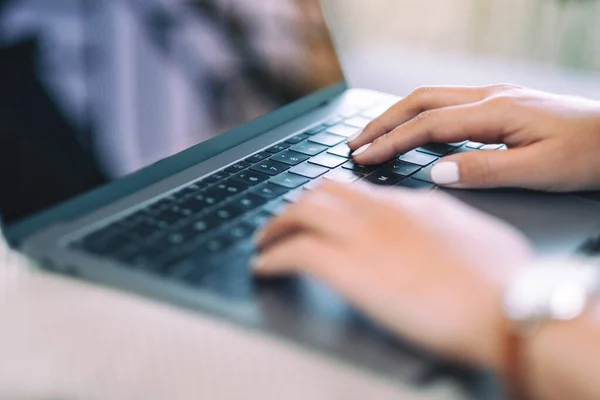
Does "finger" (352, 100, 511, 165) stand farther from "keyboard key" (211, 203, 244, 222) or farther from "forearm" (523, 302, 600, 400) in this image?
"forearm" (523, 302, 600, 400)

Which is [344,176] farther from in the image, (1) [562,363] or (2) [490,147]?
(1) [562,363]

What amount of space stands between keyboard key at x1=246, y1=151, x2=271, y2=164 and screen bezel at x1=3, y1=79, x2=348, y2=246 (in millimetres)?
29

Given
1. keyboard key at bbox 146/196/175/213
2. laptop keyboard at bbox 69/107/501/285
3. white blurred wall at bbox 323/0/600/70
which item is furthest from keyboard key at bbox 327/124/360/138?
white blurred wall at bbox 323/0/600/70

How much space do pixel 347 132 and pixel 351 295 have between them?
1.09 ft

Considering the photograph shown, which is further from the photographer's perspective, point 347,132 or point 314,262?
point 347,132

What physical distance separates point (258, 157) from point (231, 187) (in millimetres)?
73

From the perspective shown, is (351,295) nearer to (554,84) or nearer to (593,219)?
(593,219)

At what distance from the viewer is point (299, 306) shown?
0.42m

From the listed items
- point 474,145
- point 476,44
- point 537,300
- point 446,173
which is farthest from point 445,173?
point 476,44

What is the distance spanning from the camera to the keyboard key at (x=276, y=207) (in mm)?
543

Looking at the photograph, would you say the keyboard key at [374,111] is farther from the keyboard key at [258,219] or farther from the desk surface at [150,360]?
the desk surface at [150,360]

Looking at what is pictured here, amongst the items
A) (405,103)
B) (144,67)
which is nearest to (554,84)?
(405,103)

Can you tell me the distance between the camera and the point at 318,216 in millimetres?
447

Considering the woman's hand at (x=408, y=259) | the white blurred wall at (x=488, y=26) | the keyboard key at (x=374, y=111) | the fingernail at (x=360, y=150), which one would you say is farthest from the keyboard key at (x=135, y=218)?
the white blurred wall at (x=488, y=26)
